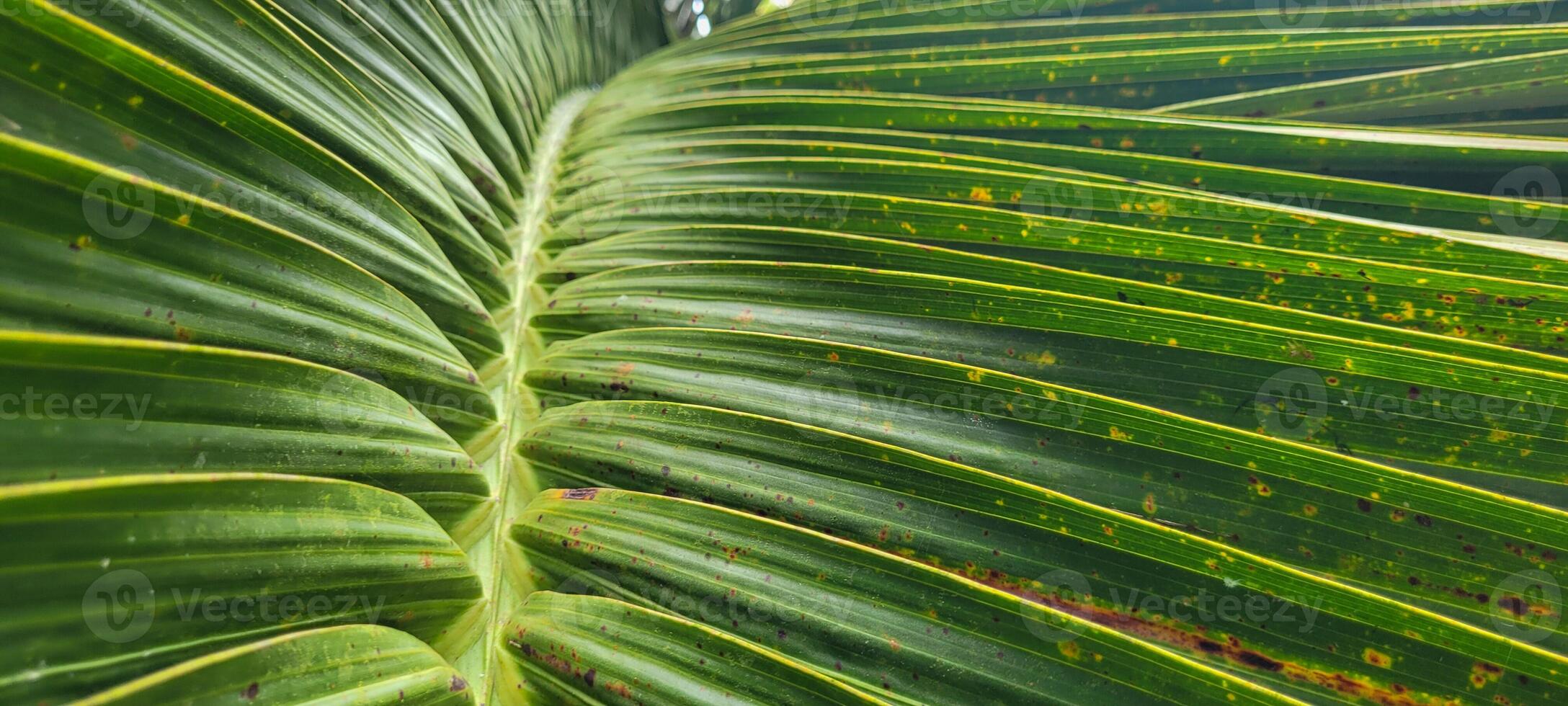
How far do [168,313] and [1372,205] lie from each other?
1.65 meters

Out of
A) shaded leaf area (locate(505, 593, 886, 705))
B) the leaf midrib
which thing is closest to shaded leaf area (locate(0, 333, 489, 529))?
the leaf midrib

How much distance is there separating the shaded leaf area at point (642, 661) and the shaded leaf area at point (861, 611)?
1.3 inches

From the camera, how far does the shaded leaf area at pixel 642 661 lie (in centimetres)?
80

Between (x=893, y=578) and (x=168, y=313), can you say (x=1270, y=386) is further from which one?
(x=168, y=313)

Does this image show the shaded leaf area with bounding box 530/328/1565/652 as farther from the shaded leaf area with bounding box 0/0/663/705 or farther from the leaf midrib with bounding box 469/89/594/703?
the shaded leaf area with bounding box 0/0/663/705

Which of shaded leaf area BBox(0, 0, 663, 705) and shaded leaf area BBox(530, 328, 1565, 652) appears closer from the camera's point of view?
shaded leaf area BBox(0, 0, 663, 705)

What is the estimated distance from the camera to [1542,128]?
1232 millimetres

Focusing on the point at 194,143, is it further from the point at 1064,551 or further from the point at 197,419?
the point at 1064,551

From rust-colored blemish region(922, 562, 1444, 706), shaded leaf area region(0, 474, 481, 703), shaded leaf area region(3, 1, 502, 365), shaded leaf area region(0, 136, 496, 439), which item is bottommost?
shaded leaf area region(0, 474, 481, 703)

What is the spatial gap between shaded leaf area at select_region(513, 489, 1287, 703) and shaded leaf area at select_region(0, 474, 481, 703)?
219mm

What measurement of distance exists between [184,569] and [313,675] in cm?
15

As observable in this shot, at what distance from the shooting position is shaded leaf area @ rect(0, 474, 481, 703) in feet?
1.81

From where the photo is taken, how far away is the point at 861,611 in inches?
33.1

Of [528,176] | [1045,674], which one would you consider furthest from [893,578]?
[528,176]
